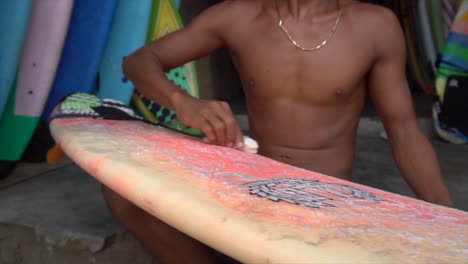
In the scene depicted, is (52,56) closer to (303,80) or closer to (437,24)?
(303,80)

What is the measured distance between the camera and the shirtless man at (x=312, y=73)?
1.45 m

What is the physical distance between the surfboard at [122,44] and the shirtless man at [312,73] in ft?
2.37

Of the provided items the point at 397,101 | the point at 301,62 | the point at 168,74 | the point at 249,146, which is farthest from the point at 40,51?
the point at 397,101

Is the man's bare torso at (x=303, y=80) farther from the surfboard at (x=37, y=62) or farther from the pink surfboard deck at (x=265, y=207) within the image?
the surfboard at (x=37, y=62)

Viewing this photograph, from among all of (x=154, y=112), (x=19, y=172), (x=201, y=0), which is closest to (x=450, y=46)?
(x=201, y=0)

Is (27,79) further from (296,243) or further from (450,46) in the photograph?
(450,46)

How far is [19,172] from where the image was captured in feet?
6.32

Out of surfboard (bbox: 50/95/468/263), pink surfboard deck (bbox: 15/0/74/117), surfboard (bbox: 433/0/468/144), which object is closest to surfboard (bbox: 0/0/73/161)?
pink surfboard deck (bbox: 15/0/74/117)

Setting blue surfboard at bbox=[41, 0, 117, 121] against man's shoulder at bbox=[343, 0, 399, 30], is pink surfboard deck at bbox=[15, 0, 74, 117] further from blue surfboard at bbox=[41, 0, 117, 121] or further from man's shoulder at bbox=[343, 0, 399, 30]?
man's shoulder at bbox=[343, 0, 399, 30]

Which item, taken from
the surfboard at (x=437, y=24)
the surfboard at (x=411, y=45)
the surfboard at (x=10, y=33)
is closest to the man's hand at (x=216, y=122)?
the surfboard at (x=10, y=33)

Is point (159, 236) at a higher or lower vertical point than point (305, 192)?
lower

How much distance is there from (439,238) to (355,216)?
110 mm

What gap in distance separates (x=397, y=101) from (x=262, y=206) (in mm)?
778

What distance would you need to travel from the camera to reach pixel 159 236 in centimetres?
123
